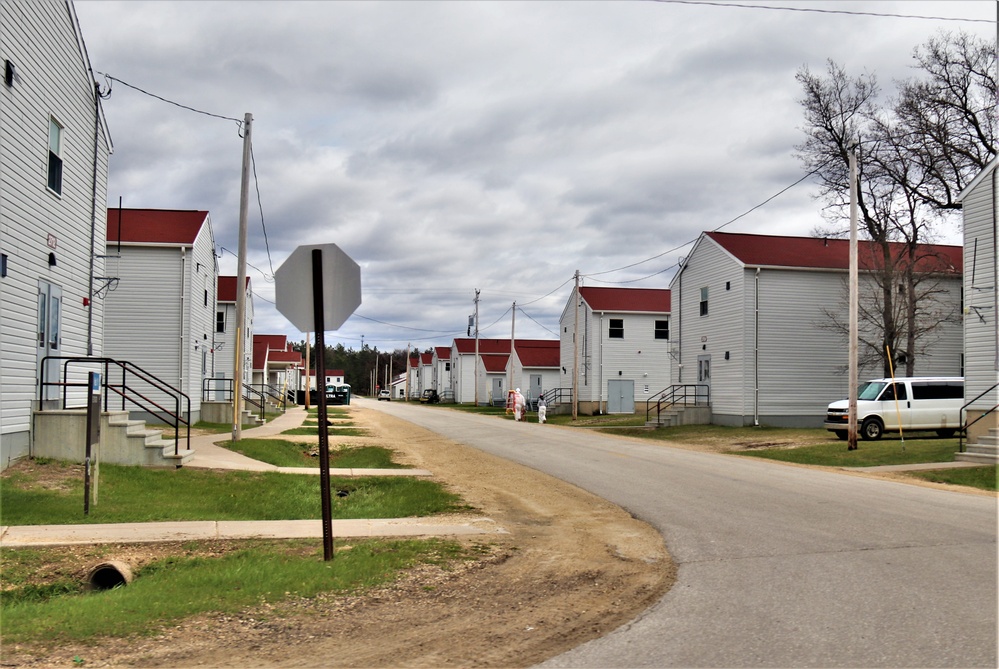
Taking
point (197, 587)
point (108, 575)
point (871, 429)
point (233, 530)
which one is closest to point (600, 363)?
point (871, 429)

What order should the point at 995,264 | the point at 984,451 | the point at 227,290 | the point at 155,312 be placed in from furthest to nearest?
1. the point at 227,290
2. the point at 155,312
3. the point at 995,264
4. the point at 984,451

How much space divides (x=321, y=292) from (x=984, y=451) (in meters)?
17.9

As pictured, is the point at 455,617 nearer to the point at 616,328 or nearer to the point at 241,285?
the point at 241,285

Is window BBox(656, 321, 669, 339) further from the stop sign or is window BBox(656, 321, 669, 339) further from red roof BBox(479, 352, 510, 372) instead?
the stop sign

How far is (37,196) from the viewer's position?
1594cm

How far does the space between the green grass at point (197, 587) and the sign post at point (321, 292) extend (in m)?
0.69

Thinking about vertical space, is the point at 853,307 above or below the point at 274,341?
below

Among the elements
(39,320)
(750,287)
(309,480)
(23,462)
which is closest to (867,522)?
(309,480)

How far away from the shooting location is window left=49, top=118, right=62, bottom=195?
1691cm

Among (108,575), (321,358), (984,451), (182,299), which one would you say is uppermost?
(182,299)

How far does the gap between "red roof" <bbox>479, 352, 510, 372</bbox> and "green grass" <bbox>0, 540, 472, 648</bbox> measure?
237 feet

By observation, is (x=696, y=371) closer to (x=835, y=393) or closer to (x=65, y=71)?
(x=835, y=393)

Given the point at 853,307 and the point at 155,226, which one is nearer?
the point at 853,307

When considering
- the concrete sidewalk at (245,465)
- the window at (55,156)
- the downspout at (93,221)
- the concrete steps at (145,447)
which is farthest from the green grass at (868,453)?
the window at (55,156)
